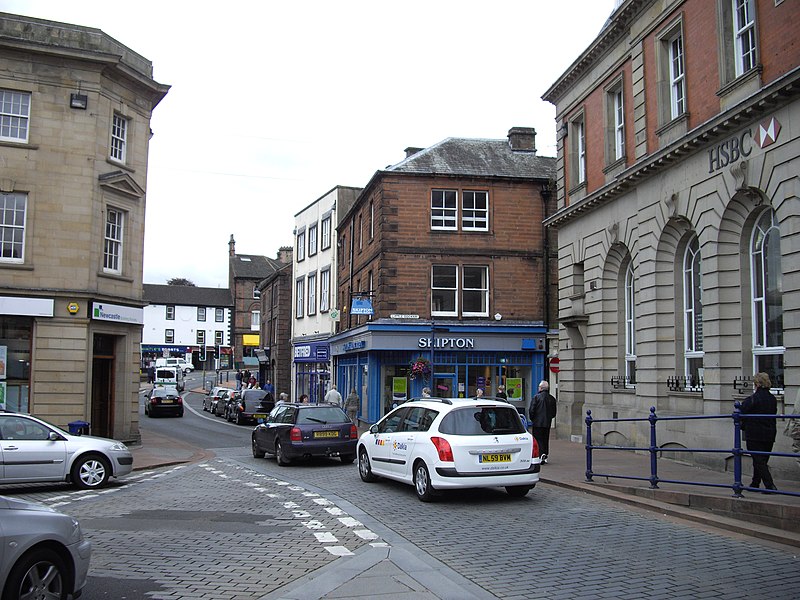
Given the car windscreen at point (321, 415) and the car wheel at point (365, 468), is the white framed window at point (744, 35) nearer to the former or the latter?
the car wheel at point (365, 468)

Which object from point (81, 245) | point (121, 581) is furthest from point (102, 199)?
point (121, 581)

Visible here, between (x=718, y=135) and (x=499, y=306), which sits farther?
(x=499, y=306)

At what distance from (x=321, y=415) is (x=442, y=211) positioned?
15238 mm

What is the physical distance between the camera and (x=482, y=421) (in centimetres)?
1259

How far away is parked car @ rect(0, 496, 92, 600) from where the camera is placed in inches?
213

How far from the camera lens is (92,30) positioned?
76.3 feet

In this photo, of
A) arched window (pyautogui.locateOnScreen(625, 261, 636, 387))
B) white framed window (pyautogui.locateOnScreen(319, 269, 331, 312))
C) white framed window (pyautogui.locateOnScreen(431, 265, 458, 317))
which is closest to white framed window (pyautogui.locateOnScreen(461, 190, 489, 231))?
white framed window (pyautogui.locateOnScreen(431, 265, 458, 317))

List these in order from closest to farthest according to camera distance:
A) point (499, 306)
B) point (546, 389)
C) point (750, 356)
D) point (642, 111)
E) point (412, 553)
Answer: point (412, 553) → point (750, 356) → point (546, 389) → point (642, 111) → point (499, 306)

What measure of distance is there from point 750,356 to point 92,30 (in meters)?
20.3

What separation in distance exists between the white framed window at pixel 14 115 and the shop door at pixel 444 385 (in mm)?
17458

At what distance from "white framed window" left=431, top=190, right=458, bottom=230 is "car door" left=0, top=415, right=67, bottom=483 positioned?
20.1m

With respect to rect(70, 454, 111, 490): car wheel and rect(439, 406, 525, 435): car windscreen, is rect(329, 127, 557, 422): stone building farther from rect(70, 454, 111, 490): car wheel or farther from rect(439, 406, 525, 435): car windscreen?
rect(439, 406, 525, 435): car windscreen

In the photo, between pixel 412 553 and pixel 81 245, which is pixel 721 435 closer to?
pixel 412 553

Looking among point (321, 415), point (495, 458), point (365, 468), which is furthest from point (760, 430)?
point (321, 415)
